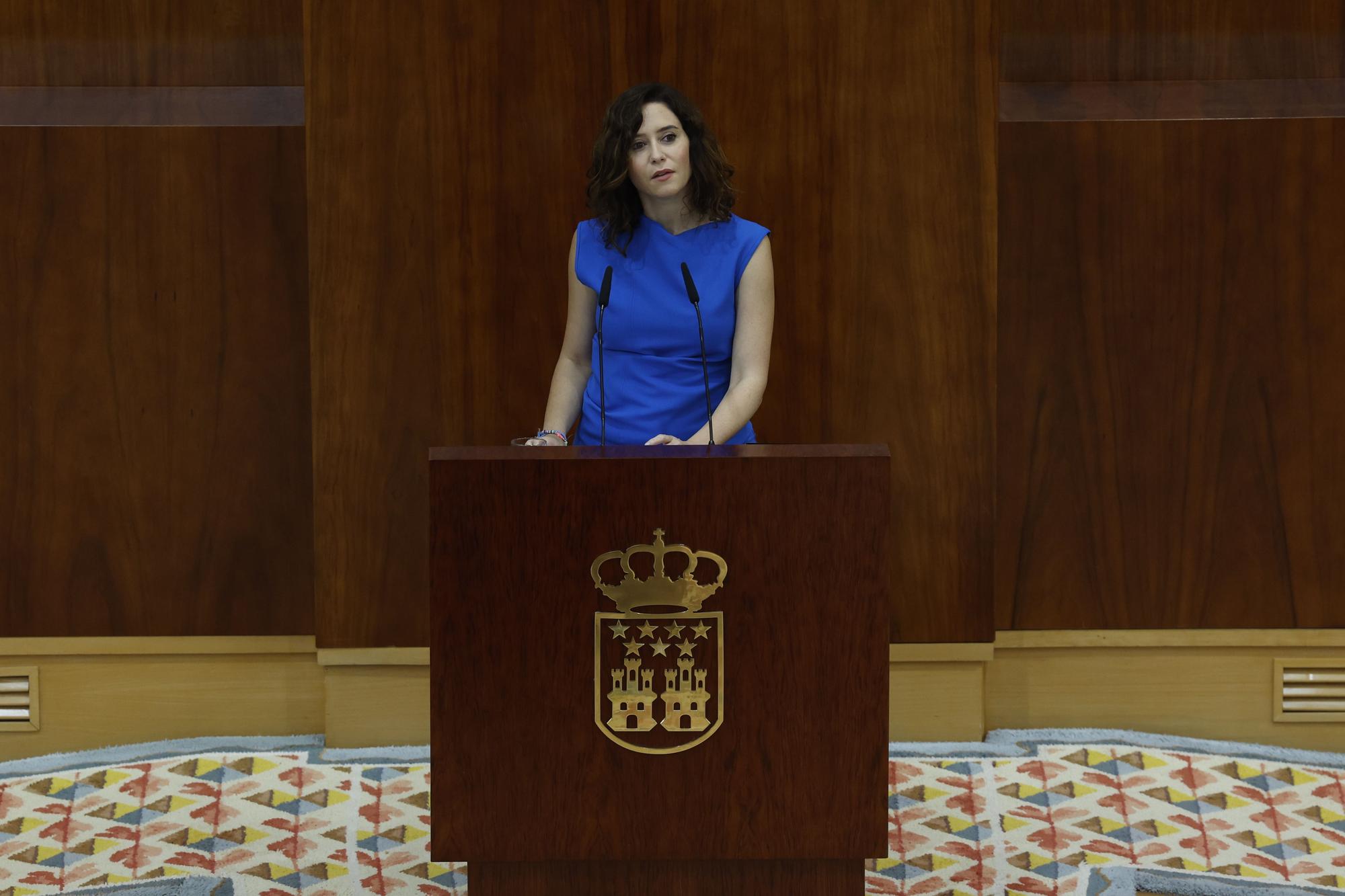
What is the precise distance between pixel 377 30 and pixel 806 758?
181 cm

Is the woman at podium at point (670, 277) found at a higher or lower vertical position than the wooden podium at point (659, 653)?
higher

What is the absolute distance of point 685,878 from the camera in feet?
7.59

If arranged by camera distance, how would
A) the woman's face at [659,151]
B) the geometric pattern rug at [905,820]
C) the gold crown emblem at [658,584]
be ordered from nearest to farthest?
the gold crown emblem at [658,584]
the woman's face at [659,151]
the geometric pattern rug at [905,820]

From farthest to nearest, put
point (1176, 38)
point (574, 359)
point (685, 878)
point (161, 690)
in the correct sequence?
point (161, 690), point (1176, 38), point (574, 359), point (685, 878)

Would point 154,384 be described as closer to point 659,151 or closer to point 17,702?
point 17,702

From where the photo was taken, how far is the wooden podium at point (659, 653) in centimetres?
217

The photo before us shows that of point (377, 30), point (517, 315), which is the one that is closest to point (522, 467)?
point (517, 315)

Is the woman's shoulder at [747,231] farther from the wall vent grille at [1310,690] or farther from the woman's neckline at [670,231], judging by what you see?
the wall vent grille at [1310,690]

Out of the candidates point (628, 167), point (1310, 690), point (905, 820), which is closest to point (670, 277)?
point (628, 167)

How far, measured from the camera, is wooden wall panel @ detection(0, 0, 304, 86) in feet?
11.1

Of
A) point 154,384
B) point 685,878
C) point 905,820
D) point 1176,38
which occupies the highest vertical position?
point 1176,38

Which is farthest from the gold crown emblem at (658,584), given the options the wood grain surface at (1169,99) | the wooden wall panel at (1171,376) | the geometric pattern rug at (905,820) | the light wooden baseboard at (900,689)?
the wood grain surface at (1169,99)

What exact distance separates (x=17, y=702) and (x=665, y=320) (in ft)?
5.87

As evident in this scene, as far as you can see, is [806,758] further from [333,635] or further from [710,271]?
[333,635]
